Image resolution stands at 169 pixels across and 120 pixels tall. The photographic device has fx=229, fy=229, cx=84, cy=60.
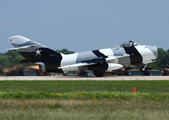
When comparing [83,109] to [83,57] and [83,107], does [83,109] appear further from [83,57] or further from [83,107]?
[83,57]

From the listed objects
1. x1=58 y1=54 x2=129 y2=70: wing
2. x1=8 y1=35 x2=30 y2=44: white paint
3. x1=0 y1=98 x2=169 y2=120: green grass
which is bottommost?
x1=0 y1=98 x2=169 y2=120: green grass

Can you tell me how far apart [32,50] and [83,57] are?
5.20 metres

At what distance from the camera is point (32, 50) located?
75.5 ft

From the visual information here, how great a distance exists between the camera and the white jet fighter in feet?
74.8

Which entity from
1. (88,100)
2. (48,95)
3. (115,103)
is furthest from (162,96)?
(48,95)

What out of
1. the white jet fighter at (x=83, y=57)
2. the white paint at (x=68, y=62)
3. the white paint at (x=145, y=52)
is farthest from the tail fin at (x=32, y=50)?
the white paint at (x=145, y=52)

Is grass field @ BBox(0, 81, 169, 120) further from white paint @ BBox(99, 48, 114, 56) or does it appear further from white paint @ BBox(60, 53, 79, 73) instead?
white paint @ BBox(99, 48, 114, 56)

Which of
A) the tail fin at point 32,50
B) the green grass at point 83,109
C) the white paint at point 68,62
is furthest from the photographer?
the white paint at point 68,62

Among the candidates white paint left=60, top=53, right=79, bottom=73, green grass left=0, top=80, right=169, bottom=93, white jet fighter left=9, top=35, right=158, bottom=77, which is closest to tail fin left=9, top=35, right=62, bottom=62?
white jet fighter left=9, top=35, right=158, bottom=77

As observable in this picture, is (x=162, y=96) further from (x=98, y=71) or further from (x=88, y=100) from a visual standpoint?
(x=98, y=71)

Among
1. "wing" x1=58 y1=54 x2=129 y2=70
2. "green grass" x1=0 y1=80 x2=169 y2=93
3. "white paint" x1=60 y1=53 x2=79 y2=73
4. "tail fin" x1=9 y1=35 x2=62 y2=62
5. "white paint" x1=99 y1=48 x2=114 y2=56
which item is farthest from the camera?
"white paint" x1=99 y1=48 x2=114 y2=56

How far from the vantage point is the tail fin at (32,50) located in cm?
2273

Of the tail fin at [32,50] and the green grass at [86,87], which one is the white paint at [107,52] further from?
the green grass at [86,87]

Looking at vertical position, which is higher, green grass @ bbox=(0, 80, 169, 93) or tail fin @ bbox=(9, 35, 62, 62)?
tail fin @ bbox=(9, 35, 62, 62)
